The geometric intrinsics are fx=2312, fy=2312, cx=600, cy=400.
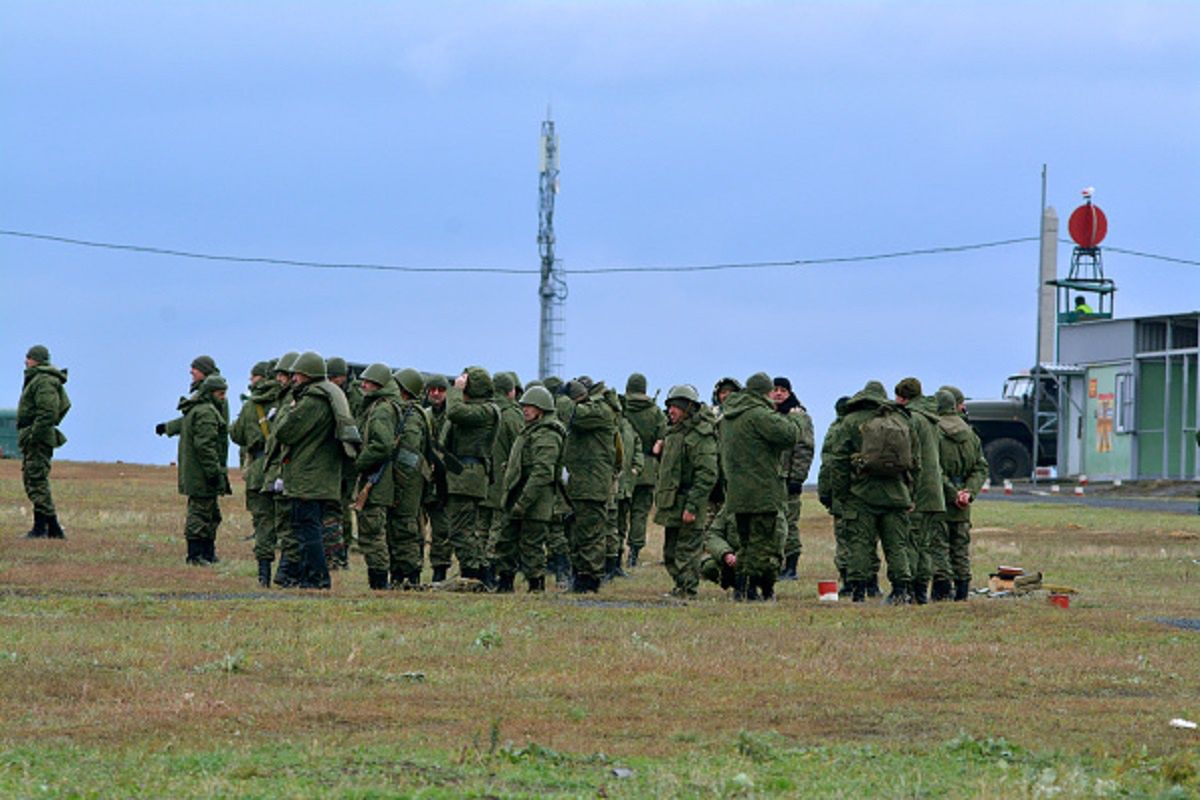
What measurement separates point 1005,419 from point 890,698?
171 feet

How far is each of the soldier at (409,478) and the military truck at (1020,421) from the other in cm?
4394

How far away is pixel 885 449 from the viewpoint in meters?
19.7

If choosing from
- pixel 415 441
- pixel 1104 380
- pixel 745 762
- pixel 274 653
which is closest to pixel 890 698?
pixel 745 762

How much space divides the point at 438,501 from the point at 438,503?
66 mm

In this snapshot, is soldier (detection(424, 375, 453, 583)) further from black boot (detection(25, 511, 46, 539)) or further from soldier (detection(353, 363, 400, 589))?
black boot (detection(25, 511, 46, 539))

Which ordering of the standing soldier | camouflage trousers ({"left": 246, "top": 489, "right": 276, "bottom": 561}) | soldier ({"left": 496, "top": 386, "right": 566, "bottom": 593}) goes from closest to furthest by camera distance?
soldier ({"left": 496, "top": 386, "right": 566, "bottom": 593})
camouflage trousers ({"left": 246, "top": 489, "right": 276, "bottom": 561})
the standing soldier

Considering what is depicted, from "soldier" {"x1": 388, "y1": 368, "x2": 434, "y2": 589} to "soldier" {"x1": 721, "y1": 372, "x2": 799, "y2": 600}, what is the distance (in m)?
2.69

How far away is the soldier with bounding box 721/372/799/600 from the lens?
64.8ft

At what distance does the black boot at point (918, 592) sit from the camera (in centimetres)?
2083

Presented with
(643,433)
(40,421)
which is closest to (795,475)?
(643,433)

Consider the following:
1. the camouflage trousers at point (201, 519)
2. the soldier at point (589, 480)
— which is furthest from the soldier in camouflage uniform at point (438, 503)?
the camouflage trousers at point (201, 519)

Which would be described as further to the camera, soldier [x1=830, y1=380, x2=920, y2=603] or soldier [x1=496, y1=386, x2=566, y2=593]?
soldier [x1=496, y1=386, x2=566, y2=593]

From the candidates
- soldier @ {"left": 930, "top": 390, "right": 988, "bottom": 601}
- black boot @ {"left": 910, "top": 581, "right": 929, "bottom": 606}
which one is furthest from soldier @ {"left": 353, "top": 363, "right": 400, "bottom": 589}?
soldier @ {"left": 930, "top": 390, "right": 988, "bottom": 601}

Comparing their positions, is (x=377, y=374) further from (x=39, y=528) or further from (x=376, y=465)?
(x=39, y=528)
